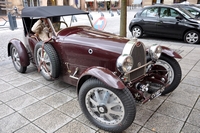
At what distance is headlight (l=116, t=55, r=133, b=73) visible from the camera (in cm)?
235

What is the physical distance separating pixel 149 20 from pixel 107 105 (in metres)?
6.91

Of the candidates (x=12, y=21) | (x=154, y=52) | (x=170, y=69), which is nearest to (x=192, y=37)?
(x=170, y=69)

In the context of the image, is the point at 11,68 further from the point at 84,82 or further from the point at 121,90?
the point at 121,90

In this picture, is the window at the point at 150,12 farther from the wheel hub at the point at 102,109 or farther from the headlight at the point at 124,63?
the wheel hub at the point at 102,109

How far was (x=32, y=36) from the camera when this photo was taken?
4277 mm

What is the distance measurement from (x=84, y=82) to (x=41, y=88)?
1638 millimetres

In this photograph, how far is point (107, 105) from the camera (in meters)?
2.46

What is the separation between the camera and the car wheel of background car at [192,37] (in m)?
7.60

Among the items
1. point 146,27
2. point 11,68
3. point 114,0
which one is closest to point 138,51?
point 11,68

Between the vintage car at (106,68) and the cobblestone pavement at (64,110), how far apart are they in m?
0.29

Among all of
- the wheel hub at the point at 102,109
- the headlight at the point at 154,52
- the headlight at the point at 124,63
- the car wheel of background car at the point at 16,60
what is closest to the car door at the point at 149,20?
the headlight at the point at 154,52

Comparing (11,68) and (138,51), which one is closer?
(138,51)

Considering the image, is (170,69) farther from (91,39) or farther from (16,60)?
(16,60)

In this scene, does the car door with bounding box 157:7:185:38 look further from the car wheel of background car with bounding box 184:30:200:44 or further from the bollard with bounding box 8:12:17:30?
the bollard with bounding box 8:12:17:30
